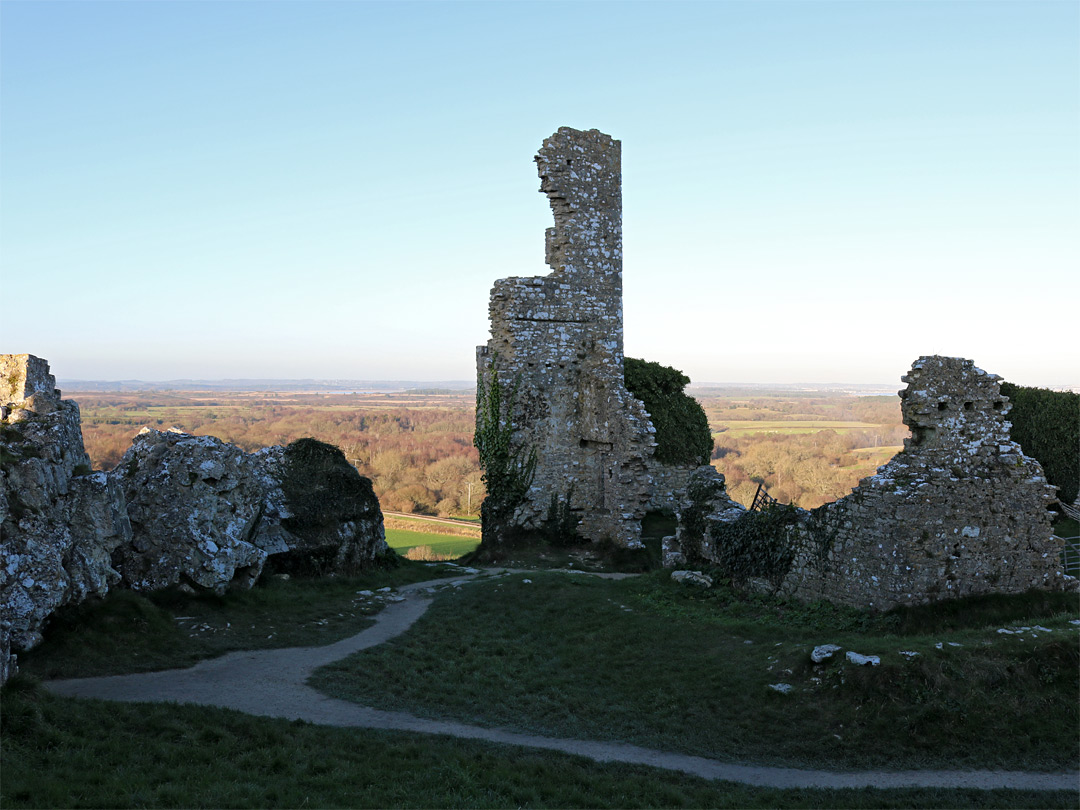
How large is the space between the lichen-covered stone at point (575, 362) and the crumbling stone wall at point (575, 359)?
1.0 inches

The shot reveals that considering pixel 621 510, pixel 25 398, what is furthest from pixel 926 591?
pixel 25 398

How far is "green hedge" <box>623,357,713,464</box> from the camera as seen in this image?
2316 centimetres

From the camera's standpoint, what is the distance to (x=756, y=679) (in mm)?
10117

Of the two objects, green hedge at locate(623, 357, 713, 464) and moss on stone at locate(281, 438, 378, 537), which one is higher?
green hedge at locate(623, 357, 713, 464)

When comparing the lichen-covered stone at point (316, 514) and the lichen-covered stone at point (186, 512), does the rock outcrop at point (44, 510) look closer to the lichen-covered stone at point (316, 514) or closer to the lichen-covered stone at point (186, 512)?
→ the lichen-covered stone at point (186, 512)

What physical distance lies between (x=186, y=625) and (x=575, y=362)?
1213 cm

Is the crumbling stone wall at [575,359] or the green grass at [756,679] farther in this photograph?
the crumbling stone wall at [575,359]

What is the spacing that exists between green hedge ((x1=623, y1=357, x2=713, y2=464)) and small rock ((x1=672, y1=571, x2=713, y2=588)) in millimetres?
8135

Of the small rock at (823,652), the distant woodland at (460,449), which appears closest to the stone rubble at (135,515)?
the small rock at (823,652)

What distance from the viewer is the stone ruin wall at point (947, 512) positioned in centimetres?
1168

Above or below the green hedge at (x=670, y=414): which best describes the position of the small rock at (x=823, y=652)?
below

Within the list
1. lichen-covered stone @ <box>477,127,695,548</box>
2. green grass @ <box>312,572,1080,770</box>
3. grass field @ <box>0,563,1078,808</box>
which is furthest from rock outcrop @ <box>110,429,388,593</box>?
lichen-covered stone @ <box>477,127,695,548</box>

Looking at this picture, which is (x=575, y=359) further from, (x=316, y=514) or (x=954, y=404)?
(x=954, y=404)

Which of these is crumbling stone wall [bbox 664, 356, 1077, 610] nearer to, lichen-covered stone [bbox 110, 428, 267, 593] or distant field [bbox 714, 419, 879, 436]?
lichen-covered stone [bbox 110, 428, 267, 593]
